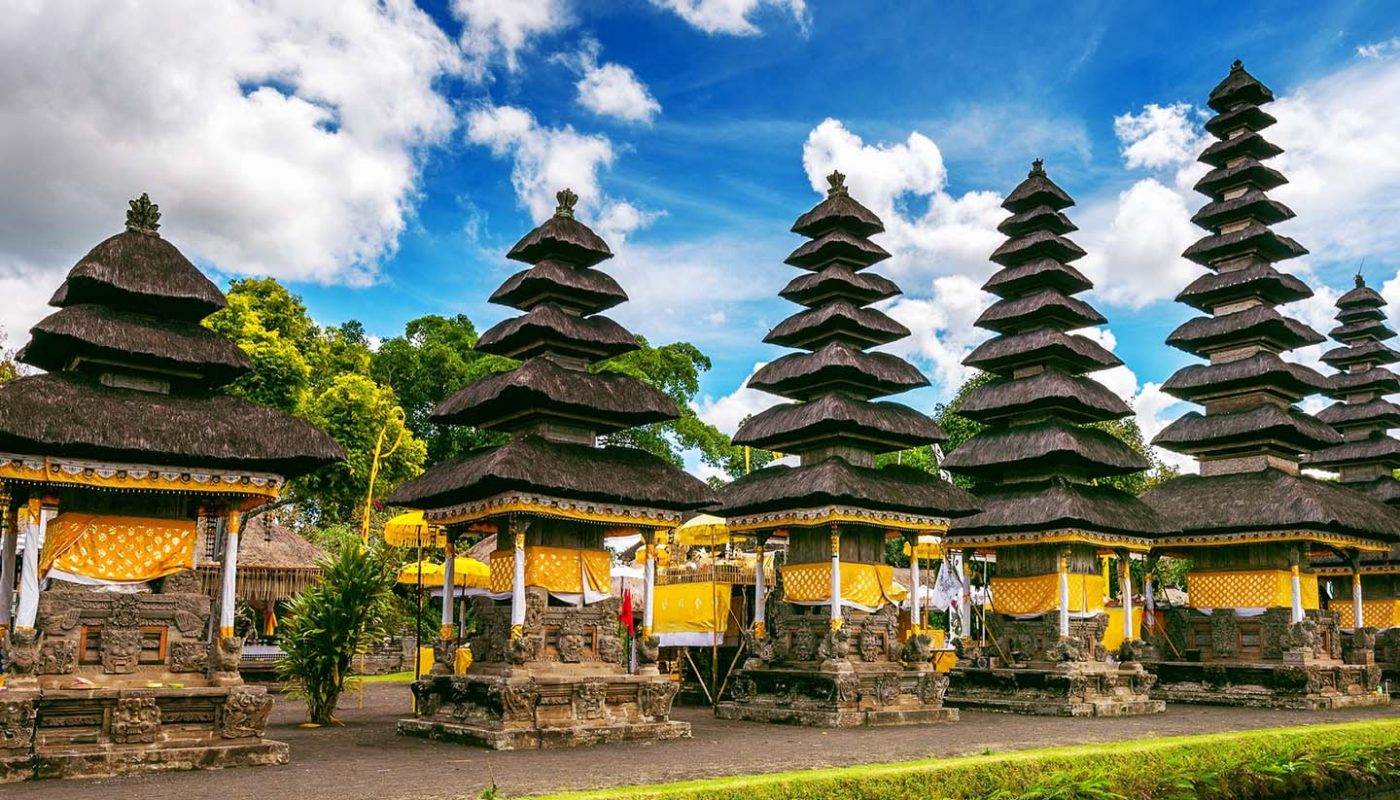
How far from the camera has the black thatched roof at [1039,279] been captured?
92.5 feet

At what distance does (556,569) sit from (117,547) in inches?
255

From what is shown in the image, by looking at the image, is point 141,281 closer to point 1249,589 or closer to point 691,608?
Answer: point 691,608

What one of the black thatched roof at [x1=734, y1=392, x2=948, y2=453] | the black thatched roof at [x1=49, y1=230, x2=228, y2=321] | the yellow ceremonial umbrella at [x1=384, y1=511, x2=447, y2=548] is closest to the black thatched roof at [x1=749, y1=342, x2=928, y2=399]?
the black thatched roof at [x1=734, y1=392, x2=948, y2=453]

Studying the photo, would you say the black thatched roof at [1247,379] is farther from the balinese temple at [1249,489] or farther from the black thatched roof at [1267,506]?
the black thatched roof at [1267,506]

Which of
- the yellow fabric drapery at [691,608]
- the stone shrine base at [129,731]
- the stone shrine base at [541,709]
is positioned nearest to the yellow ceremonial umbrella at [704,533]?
the yellow fabric drapery at [691,608]

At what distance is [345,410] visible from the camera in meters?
34.1

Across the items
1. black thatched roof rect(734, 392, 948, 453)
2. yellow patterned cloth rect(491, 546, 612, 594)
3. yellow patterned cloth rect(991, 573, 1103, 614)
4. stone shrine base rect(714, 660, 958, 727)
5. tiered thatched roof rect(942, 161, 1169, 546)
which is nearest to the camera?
yellow patterned cloth rect(491, 546, 612, 594)

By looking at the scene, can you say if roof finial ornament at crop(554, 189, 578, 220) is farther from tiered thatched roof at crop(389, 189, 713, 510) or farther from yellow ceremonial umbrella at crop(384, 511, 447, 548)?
yellow ceremonial umbrella at crop(384, 511, 447, 548)

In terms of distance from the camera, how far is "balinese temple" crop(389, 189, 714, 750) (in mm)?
17562

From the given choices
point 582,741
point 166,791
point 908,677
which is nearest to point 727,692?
point 908,677

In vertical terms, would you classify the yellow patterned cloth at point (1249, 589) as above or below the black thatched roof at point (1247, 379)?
Answer: below

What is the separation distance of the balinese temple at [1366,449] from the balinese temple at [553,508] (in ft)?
67.1

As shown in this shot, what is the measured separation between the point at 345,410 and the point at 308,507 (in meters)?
11.2

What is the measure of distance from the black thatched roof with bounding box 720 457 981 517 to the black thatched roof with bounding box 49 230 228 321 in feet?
31.4
